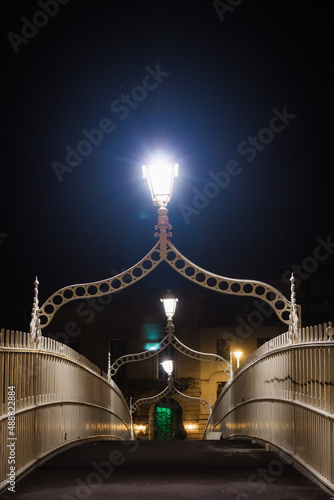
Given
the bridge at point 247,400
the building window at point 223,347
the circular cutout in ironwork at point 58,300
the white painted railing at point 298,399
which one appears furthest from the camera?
the building window at point 223,347

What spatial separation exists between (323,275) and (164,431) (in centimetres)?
1468

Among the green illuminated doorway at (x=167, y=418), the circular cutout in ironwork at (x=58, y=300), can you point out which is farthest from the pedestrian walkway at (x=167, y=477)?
the green illuminated doorway at (x=167, y=418)

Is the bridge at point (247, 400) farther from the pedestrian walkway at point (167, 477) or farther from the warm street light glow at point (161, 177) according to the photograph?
the warm street light glow at point (161, 177)

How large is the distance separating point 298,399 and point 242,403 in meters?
6.96

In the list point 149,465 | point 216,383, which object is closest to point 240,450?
point 149,465

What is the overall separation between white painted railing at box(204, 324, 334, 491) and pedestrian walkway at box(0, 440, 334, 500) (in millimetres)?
283

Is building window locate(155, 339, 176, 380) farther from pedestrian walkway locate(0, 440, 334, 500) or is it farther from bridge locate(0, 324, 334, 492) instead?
pedestrian walkway locate(0, 440, 334, 500)

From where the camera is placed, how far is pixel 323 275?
4584cm

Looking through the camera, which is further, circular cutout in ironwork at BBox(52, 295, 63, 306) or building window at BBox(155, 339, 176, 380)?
building window at BBox(155, 339, 176, 380)

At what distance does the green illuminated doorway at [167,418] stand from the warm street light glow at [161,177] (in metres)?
36.2

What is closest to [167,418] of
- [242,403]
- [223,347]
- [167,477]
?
[223,347]

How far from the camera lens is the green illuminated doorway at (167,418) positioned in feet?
146

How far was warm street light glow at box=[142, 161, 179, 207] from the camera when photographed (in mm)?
10047

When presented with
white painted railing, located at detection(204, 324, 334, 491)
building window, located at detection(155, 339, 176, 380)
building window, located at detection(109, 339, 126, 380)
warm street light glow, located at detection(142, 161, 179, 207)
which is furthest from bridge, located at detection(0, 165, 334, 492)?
building window, located at detection(109, 339, 126, 380)
